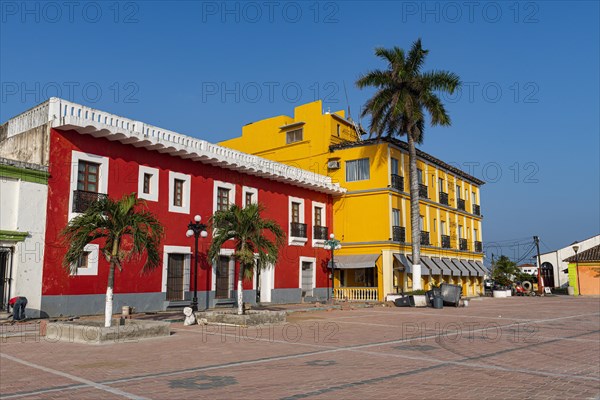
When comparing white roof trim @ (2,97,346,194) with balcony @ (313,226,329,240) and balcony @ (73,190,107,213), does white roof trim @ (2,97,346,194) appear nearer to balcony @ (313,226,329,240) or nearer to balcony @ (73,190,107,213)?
balcony @ (73,190,107,213)

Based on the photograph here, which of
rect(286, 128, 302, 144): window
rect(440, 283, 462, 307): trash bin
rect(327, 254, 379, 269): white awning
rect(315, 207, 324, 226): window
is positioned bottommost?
rect(440, 283, 462, 307): trash bin

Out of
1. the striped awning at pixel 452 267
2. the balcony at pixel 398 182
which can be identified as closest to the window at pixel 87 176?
the balcony at pixel 398 182

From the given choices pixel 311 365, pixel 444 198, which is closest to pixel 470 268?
pixel 444 198

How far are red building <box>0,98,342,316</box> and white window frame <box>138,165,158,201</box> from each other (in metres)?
0.04

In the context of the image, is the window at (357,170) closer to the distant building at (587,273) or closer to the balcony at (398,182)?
the balcony at (398,182)

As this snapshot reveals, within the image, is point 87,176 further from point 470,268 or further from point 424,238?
point 470,268

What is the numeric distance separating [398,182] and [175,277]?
16.2 meters

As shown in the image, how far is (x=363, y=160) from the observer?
1282 inches

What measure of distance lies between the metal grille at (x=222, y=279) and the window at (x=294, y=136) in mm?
13526

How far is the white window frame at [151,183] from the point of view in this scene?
68.5 ft

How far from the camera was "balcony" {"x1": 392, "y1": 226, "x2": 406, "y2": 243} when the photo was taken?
104 ft

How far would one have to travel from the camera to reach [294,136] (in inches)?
1423

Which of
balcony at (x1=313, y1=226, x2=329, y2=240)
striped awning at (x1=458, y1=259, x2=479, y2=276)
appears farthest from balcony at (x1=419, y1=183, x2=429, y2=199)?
striped awning at (x1=458, y1=259, x2=479, y2=276)

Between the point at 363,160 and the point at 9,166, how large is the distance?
68.7ft
